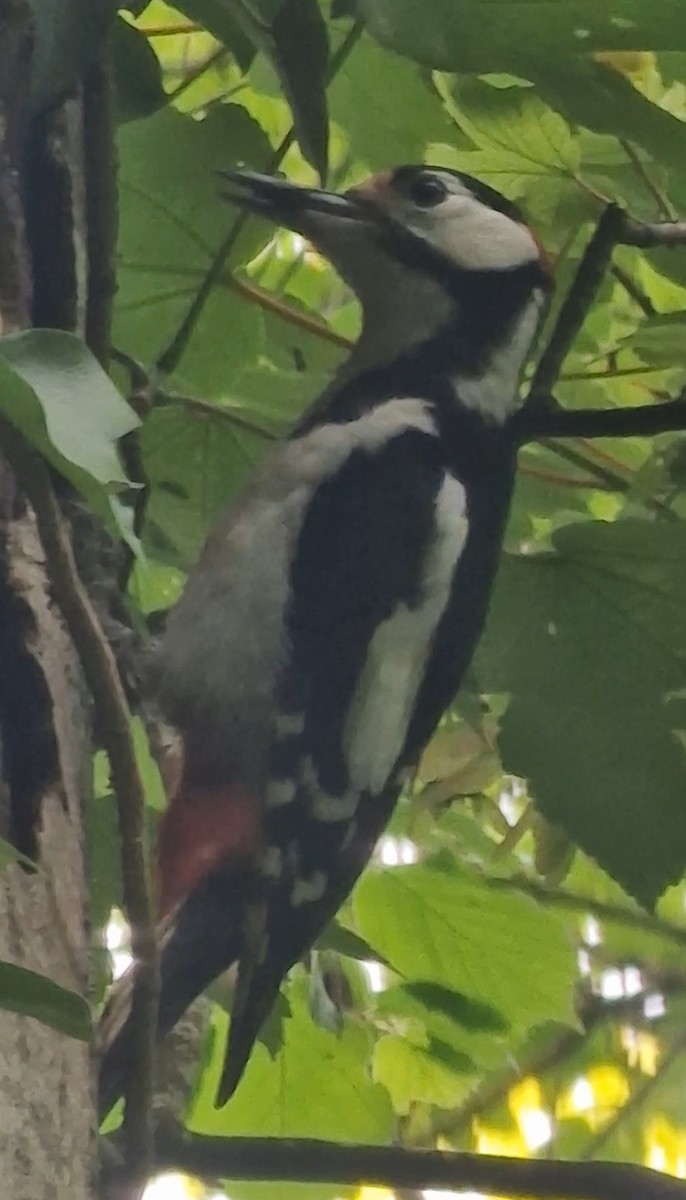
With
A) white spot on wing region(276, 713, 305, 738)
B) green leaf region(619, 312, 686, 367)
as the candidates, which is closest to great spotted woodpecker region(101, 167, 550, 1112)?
white spot on wing region(276, 713, 305, 738)

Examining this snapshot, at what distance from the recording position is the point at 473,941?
2.05ft

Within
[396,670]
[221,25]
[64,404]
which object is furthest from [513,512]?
[64,404]

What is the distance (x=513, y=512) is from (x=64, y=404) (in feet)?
1.44

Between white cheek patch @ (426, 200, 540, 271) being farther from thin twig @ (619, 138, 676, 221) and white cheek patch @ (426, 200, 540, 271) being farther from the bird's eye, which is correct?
thin twig @ (619, 138, 676, 221)

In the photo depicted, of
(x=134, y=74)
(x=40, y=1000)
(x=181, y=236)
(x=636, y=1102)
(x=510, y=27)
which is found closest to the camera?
(x=40, y=1000)

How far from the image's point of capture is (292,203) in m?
0.65

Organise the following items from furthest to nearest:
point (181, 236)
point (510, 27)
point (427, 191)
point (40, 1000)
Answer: point (427, 191)
point (181, 236)
point (510, 27)
point (40, 1000)

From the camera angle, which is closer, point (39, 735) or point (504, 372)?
point (39, 735)

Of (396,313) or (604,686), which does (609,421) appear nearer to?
(604,686)

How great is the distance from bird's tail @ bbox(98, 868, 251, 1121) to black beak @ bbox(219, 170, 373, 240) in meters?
0.29

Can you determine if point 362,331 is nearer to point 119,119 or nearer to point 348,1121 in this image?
point 119,119

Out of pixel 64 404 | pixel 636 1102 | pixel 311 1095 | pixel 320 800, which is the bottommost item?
pixel 636 1102

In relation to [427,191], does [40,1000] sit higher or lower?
lower

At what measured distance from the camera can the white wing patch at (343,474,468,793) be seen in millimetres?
684
